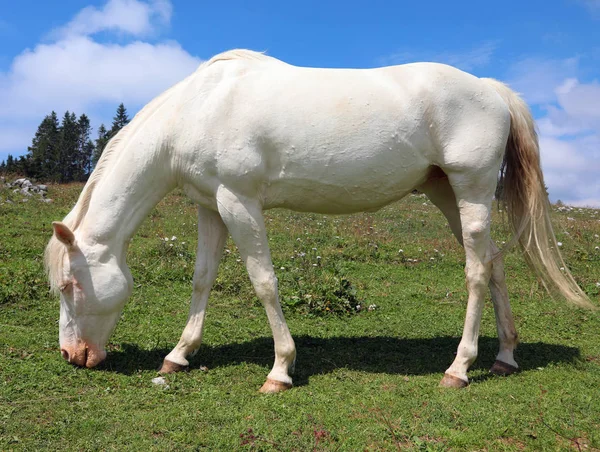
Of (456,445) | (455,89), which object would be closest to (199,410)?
(456,445)

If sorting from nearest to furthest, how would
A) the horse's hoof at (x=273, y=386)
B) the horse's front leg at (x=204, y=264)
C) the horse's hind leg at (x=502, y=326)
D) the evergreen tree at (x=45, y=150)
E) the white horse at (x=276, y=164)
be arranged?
1. the horse's hoof at (x=273, y=386)
2. the white horse at (x=276, y=164)
3. the horse's hind leg at (x=502, y=326)
4. the horse's front leg at (x=204, y=264)
5. the evergreen tree at (x=45, y=150)

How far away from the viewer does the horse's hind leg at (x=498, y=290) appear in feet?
16.5

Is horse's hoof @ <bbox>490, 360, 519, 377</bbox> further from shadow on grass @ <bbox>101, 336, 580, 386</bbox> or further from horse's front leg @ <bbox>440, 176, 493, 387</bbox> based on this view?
horse's front leg @ <bbox>440, 176, 493, 387</bbox>

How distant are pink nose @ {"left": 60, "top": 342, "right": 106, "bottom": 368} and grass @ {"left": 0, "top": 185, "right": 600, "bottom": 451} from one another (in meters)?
0.10

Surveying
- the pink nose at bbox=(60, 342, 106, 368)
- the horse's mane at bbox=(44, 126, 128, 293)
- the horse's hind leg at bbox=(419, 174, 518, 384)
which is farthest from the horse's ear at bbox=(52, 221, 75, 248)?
the horse's hind leg at bbox=(419, 174, 518, 384)

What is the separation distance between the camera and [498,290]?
5.25 meters

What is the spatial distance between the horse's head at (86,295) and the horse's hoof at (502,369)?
3.42 metres

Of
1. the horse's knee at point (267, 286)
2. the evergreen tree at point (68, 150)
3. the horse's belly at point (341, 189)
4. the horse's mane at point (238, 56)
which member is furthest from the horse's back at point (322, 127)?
the evergreen tree at point (68, 150)

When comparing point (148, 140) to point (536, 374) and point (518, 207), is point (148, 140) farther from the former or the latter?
point (536, 374)

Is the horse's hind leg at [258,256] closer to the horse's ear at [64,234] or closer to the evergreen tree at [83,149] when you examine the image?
the horse's ear at [64,234]

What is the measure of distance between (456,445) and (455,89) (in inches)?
116

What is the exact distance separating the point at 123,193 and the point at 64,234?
23.7 inches

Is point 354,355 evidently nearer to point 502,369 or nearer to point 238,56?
point 502,369

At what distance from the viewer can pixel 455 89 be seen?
15.5 ft
